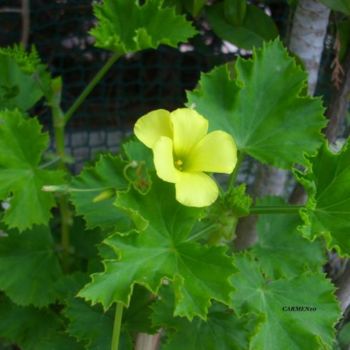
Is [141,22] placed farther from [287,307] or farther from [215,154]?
[287,307]

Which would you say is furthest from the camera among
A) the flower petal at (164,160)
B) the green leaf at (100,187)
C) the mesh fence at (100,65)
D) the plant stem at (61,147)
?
the mesh fence at (100,65)

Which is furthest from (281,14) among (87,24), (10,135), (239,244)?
(10,135)

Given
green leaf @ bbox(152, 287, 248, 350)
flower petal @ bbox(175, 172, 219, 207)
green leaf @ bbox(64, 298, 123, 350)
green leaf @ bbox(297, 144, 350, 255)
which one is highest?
flower petal @ bbox(175, 172, 219, 207)

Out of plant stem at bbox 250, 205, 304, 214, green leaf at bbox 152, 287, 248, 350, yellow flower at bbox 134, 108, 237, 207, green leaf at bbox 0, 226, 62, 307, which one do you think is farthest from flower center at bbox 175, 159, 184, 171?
green leaf at bbox 0, 226, 62, 307

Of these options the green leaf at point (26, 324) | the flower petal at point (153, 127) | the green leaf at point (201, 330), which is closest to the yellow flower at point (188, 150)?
the flower petal at point (153, 127)

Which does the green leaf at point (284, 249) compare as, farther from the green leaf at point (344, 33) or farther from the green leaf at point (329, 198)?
the green leaf at point (344, 33)

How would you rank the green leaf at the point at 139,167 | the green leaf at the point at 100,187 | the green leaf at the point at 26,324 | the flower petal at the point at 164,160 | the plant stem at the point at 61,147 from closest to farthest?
the flower petal at the point at 164,160 < the green leaf at the point at 139,167 < the green leaf at the point at 100,187 < the plant stem at the point at 61,147 < the green leaf at the point at 26,324

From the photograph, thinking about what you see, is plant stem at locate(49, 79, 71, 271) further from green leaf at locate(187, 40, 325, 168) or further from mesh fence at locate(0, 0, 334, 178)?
mesh fence at locate(0, 0, 334, 178)
